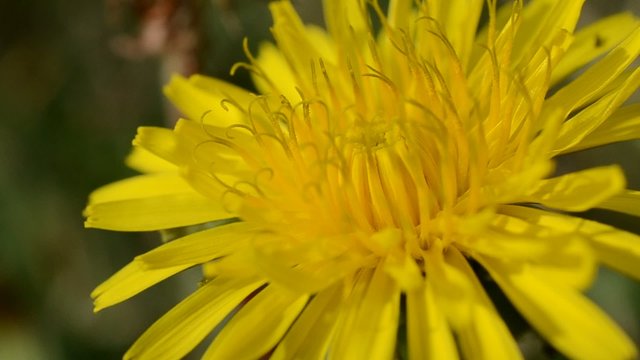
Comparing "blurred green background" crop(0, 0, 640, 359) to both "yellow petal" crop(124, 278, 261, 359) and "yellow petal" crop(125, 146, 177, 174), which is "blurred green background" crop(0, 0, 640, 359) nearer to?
"yellow petal" crop(125, 146, 177, 174)

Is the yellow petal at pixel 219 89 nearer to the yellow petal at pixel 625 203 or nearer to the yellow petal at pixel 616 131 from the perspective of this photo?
the yellow petal at pixel 616 131

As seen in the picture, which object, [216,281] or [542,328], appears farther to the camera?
[216,281]

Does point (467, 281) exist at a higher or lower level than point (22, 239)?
lower

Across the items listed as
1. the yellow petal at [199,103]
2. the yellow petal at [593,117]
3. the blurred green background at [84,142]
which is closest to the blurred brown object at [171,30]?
the blurred green background at [84,142]

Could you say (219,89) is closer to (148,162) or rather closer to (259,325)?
(148,162)

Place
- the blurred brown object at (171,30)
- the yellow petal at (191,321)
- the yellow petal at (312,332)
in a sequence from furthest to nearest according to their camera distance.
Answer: the blurred brown object at (171,30), the yellow petal at (191,321), the yellow petal at (312,332)

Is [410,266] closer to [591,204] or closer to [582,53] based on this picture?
[591,204]

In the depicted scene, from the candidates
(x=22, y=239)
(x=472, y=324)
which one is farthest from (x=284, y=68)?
(x=22, y=239)
